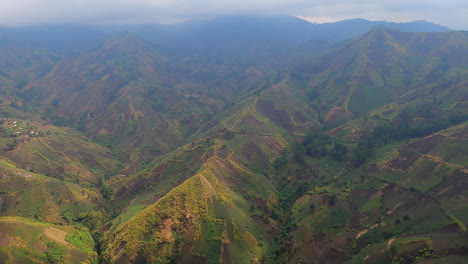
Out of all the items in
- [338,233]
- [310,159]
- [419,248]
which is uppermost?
[419,248]

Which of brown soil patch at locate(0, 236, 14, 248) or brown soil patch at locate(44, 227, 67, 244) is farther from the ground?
brown soil patch at locate(0, 236, 14, 248)

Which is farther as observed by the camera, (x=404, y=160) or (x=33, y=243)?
(x=404, y=160)

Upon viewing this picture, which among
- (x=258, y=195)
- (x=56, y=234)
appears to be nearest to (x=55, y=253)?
(x=56, y=234)

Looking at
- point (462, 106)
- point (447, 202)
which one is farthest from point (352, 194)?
point (462, 106)

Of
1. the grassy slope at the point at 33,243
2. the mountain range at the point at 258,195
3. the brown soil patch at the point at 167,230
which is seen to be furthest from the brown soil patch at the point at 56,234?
the brown soil patch at the point at 167,230

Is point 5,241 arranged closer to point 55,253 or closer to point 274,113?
point 55,253

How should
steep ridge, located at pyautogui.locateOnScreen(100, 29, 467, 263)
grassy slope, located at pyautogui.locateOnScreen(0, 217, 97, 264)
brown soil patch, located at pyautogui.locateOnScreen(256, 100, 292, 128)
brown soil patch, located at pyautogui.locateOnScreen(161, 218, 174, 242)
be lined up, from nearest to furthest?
grassy slope, located at pyautogui.locateOnScreen(0, 217, 97, 264) < steep ridge, located at pyautogui.locateOnScreen(100, 29, 467, 263) < brown soil patch, located at pyautogui.locateOnScreen(161, 218, 174, 242) < brown soil patch, located at pyautogui.locateOnScreen(256, 100, 292, 128)

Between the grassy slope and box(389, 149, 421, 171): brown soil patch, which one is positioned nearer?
the grassy slope

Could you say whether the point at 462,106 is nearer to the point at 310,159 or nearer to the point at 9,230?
the point at 310,159

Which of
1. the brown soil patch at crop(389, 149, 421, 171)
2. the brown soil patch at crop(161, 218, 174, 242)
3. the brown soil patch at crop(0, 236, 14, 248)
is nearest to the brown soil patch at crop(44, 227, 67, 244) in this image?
the brown soil patch at crop(0, 236, 14, 248)

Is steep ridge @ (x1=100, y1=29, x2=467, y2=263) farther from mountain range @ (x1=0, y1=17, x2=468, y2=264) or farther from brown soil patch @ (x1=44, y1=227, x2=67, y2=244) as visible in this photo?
brown soil patch @ (x1=44, y1=227, x2=67, y2=244)

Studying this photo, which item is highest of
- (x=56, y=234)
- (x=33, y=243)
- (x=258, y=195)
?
(x=33, y=243)
